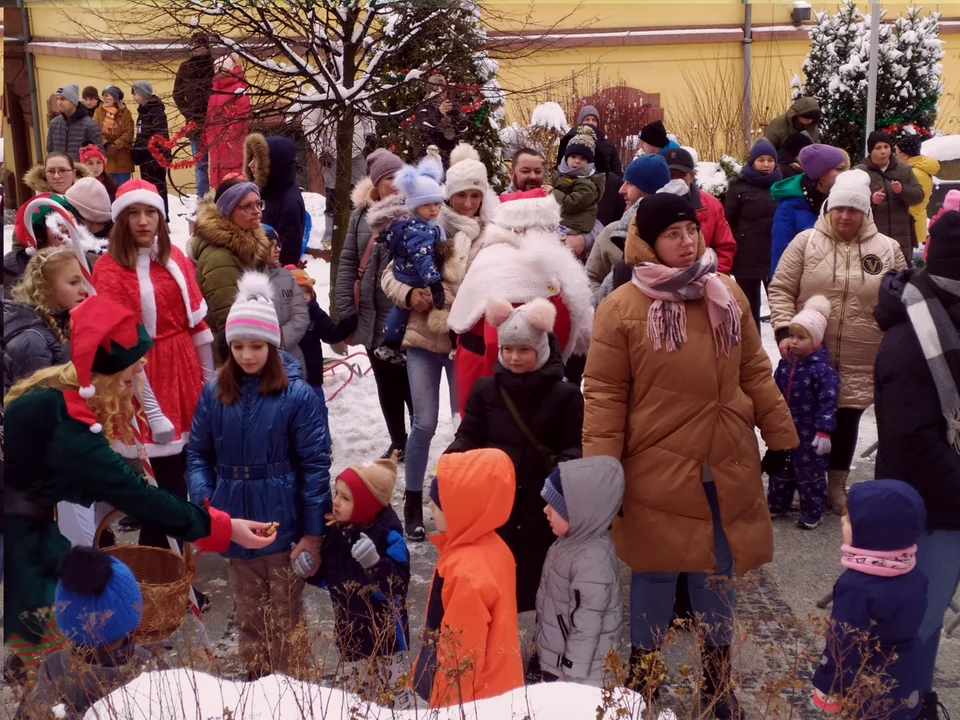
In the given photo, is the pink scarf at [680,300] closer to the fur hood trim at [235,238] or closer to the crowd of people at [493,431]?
the crowd of people at [493,431]

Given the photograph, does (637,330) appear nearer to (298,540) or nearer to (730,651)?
(730,651)

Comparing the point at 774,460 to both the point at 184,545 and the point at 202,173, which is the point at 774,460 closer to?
the point at 184,545

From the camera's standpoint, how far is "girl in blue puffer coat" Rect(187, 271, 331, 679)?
4.53 meters

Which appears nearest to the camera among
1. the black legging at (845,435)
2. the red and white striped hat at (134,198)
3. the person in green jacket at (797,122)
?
the red and white striped hat at (134,198)

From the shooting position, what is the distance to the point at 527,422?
4.72 metres

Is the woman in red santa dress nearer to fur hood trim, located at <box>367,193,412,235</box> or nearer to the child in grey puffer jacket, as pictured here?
fur hood trim, located at <box>367,193,412,235</box>

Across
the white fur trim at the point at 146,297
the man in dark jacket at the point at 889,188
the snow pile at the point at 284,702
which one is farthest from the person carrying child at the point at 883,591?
the man in dark jacket at the point at 889,188

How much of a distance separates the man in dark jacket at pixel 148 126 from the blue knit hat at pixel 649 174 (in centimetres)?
559

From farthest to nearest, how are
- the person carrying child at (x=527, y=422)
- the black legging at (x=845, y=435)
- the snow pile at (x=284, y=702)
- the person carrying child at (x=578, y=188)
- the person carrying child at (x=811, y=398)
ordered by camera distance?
the person carrying child at (x=578, y=188)
the black legging at (x=845, y=435)
the person carrying child at (x=811, y=398)
the person carrying child at (x=527, y=422)
the snow pile at (x=284, y=702)

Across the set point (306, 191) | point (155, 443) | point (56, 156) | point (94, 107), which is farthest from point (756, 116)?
point (155, 443)

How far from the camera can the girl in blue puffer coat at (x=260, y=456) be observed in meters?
4.53

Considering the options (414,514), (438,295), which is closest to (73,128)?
(438,295)

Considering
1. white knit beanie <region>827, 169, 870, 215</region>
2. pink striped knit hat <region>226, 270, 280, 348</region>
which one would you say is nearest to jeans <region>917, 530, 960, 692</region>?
white knit beanie <region>827, 169, 870, 215</region>

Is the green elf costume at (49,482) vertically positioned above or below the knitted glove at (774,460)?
above
